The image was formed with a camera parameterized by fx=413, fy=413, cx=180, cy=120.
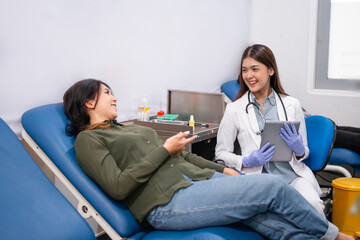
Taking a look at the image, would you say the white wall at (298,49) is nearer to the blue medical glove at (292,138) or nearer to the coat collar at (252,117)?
the coat collar at (252,117)

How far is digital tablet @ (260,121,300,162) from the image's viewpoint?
2.16 metres

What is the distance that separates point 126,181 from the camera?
165 centimetres

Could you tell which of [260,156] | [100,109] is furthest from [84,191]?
[260,156]

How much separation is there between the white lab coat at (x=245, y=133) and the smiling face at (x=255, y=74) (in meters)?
0.09

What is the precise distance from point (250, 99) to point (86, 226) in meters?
1.21

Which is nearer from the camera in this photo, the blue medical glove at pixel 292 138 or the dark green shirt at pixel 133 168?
the dark green shirt at pixel 133 168

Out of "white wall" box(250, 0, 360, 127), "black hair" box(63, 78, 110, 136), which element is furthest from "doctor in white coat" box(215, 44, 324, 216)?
"white wall" box(250, 0, 360, 127)

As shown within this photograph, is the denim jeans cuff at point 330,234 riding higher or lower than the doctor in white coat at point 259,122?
lower

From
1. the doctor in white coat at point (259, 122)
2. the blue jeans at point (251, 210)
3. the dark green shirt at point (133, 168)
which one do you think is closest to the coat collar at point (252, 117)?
the doctor in white coat at point (259, 122)

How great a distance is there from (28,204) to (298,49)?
131 inches

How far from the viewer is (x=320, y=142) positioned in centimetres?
231

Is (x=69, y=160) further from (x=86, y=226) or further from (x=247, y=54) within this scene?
(x=247, y=54)

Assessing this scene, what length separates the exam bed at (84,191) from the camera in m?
1.65

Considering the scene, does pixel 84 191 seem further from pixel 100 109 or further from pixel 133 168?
pixel 100 109
